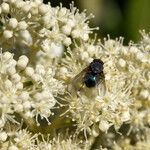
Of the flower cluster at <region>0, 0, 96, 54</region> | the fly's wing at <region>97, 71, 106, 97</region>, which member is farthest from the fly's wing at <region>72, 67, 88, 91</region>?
the flower cluster at <region>0, 0, 96, 54</region>

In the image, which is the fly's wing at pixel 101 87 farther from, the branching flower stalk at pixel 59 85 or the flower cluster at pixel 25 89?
the flower cluster at pixel 25 89

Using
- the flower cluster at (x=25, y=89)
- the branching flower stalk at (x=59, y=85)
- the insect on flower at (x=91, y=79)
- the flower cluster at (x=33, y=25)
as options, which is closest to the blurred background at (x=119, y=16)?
the branching flower stalk at (x=59, y=85)

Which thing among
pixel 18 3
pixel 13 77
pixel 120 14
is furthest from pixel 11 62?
pixel 120 14

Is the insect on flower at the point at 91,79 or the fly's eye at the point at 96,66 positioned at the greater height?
the fly's eye at the point at 96,66

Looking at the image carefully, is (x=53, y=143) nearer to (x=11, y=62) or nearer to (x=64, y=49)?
(x=11, y=62)

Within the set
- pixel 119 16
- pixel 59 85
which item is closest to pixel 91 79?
pixel 59 85

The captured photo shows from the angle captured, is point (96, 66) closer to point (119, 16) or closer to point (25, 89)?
point (25, 89)

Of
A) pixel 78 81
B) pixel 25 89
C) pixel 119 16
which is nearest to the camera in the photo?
pixel 25 89
